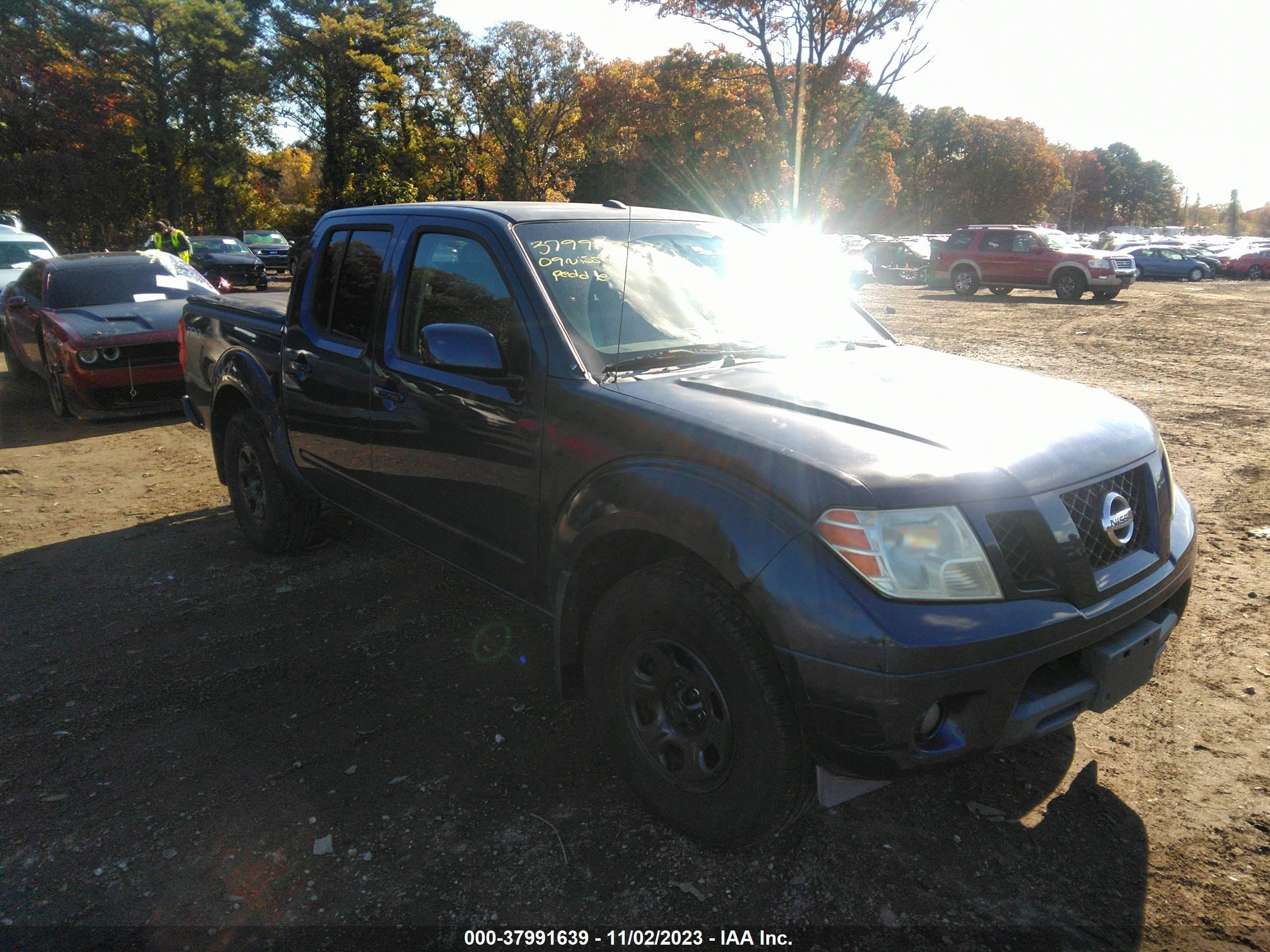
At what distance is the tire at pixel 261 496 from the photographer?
16.3 feet

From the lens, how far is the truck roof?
3.48 m

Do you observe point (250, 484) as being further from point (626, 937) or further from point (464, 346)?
point (626, 937)

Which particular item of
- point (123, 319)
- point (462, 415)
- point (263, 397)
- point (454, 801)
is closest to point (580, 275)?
point (462, 415)

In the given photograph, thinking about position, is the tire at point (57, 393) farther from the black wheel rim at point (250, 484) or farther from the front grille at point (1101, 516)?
the front grille at point (1101, 516)

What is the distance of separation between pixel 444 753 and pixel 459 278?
5.91 feet

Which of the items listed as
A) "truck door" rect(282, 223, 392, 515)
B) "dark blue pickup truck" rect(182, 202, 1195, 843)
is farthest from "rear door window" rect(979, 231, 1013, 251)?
"truck door" rect(282, 223, 392, 515)

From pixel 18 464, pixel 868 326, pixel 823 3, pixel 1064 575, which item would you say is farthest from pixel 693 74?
pixel 1064 575

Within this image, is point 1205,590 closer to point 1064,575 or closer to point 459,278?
point 1064,575

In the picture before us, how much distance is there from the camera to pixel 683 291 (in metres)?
3.46

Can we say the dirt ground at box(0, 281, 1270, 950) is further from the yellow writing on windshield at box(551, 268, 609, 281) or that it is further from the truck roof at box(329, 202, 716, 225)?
the truck roof at box(329, 202, 716, 225)

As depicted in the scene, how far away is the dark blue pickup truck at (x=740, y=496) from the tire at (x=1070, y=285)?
2212cm

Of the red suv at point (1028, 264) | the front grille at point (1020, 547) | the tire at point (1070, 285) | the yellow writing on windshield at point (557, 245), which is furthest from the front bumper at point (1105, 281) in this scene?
the front grille at point (1020, 547)

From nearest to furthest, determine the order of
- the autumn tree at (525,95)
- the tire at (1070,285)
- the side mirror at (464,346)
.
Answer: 1. the side mirror at (464,346)
2. the tire at (1070,285)
3. the autumn tree at (525,95)

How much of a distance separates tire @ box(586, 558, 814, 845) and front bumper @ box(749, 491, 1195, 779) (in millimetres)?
91
